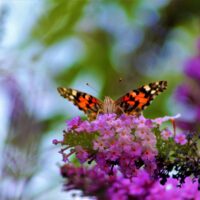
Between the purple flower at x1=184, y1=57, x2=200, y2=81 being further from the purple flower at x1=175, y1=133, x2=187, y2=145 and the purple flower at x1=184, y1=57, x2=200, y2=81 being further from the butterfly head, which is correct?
the purple flower at x1=175, y1=133, x2=187, y2=145

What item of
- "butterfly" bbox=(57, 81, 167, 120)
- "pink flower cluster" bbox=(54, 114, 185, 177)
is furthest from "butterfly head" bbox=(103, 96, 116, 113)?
"pink flower cluster" bbox=(54, 114, 185, 177)

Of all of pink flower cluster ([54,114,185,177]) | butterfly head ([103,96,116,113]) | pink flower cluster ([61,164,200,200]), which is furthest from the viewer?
butterfly head ([103,96,116,113])

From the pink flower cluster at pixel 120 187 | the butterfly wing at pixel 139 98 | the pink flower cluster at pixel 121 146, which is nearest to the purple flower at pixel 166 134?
the pink flower cluster at pixel 121 146

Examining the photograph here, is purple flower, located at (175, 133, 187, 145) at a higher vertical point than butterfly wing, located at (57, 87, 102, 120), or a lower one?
lower

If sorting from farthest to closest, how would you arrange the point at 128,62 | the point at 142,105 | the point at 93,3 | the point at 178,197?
the point at 93,3 < the point at 128,62 < the point at 142,105 < the point at 178,197

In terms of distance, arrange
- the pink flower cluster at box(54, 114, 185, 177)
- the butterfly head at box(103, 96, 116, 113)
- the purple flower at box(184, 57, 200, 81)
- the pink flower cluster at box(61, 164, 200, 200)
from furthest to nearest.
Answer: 1. the purple flower at box(184, 57, 200, 81)
2. the butterfly head at box(103, 96, 116, 113)
3. the pink flower cluster at box(54, 114, 185, 177)
4. the pink flower cluster at box(61, 164, 200, 200)

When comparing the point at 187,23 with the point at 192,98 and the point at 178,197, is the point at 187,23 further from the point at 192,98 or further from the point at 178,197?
the point at 178,197

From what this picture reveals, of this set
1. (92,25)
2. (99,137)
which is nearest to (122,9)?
(92,25)

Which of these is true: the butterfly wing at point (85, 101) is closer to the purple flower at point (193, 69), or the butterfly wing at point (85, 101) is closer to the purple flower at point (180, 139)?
the purple flower at point (180, 139)
